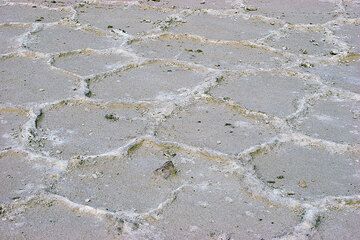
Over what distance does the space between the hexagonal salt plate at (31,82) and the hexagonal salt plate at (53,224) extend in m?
0.76

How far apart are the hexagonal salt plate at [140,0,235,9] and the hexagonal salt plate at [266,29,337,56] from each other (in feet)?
1.90

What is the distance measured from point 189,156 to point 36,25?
163 cm

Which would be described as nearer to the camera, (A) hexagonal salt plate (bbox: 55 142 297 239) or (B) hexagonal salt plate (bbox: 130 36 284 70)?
(A) hexagonal salt plate (bbox: 55 142 297 239)

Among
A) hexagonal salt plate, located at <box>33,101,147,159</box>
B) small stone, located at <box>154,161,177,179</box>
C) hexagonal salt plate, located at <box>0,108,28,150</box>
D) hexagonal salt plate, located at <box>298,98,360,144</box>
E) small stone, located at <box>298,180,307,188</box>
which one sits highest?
small stone, located at <box>298,180,307,188</box>

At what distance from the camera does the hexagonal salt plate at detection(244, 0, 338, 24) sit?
336cm

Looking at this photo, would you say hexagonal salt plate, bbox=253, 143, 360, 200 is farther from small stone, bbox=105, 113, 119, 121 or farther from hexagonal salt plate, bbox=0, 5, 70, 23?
hexagonal salt plate, bbox=0, 5, 70, 23

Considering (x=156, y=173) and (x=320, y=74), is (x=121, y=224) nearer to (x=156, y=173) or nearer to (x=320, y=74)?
(x=156, y=173)

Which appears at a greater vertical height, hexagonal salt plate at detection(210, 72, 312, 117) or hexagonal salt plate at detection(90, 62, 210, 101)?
hexagonal salt plate at detection(210, 72, 312, 117)

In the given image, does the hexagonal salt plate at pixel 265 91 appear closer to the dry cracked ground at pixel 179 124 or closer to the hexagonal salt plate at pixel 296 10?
the dry cracked ground at pixel 179 124

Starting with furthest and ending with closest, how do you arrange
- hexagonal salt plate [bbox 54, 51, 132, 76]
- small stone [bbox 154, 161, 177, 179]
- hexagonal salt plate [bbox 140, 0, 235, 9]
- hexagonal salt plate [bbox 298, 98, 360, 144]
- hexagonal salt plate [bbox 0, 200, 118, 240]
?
hexagonal salt plate [bbox 140, 0, 235, 9], hexagonal salt plate [bbox 54, 51, 132, 76], hexagonal salt plate [bbox 298, 98, 360, 144], small stone [bbox 154, 161, 177, 179], hexagonal salt plate [bbox 0, 200, 118, 240]

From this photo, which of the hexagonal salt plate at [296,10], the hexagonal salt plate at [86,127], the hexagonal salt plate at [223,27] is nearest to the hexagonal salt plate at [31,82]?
the hexagonal salt plate at [86,127]

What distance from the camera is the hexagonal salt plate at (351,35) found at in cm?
294

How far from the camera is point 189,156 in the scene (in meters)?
1.92

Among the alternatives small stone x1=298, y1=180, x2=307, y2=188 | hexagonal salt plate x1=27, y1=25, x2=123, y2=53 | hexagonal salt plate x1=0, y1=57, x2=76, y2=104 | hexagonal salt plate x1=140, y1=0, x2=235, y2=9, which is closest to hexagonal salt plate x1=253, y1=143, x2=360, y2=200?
small stone x1=298, y1=180, x2=307, y2=188
